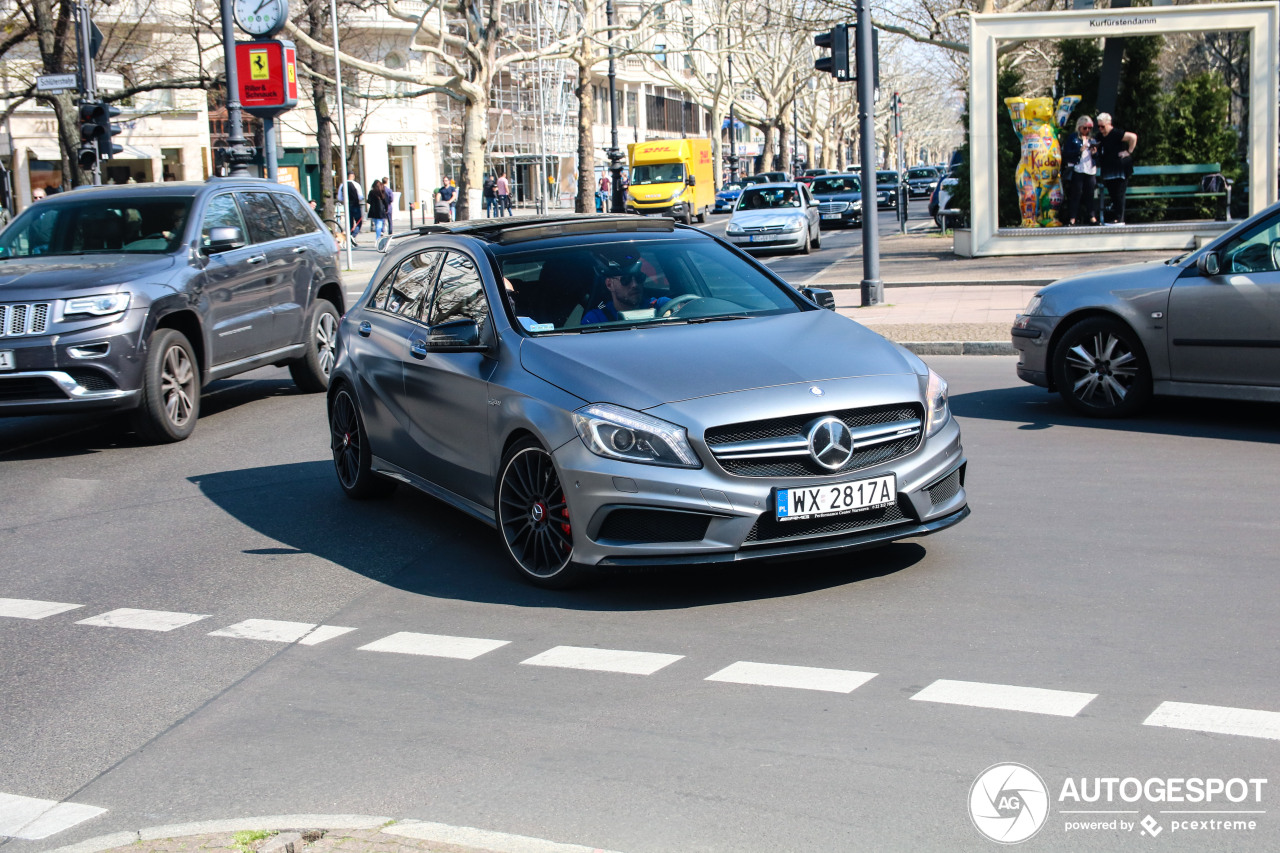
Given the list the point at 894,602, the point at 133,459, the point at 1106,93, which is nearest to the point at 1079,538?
the point at 894,602

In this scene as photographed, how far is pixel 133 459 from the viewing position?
1052cm

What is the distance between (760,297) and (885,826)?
386 cm

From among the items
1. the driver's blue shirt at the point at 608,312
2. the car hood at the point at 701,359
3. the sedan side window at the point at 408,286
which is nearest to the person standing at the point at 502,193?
the sedan side window at the point at 408,286

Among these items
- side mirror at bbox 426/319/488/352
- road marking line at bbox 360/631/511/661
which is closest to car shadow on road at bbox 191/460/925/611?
road marking line at bbox 360/631/511/661

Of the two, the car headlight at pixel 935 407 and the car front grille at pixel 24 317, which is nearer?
the car headlight at pixel 935 407

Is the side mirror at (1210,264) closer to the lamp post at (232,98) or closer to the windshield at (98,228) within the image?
the windshield at (98,228)

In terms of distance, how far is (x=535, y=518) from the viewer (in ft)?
→ 20.6

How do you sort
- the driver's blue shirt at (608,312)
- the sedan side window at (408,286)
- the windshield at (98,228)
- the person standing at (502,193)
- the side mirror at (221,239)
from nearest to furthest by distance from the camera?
the driver's blue shirt at (608,312)
the sedan side window at (408,286)
the side mirror at (221,239)
the windshield at (98,228)
the person standing at (502,193)

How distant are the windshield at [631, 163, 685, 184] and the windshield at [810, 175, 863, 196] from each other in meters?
6.38

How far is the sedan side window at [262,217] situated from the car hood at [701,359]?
6798 mm

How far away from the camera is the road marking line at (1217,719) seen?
432 cm

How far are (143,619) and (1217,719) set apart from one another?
420cm

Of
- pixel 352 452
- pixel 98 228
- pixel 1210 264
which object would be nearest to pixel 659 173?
pixel 98 228

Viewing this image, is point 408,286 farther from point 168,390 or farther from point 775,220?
point 775,220
